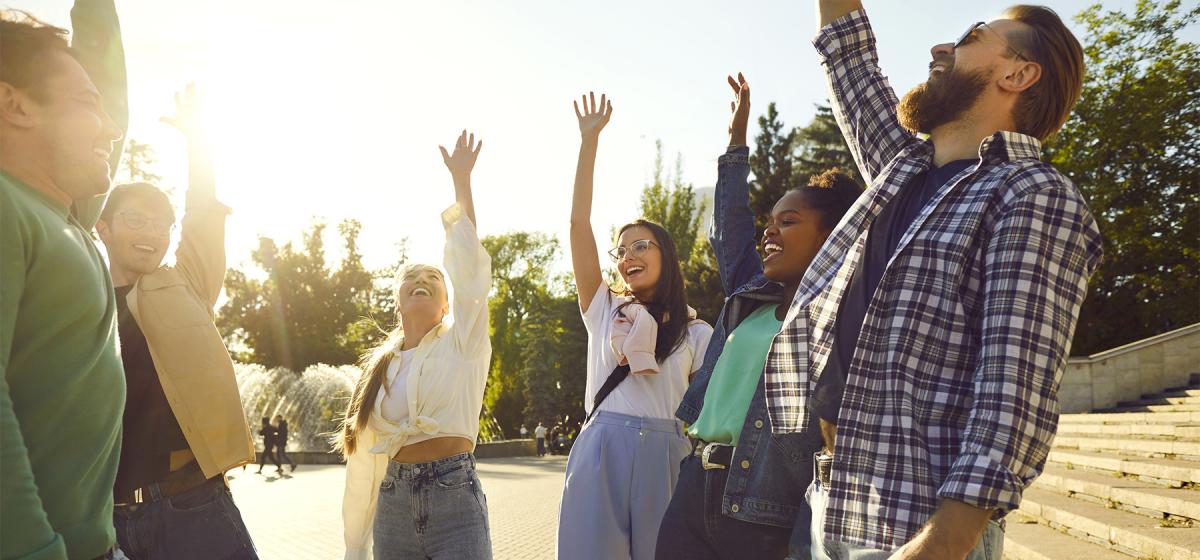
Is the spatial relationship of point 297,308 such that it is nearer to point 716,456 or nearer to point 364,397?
point 364,397

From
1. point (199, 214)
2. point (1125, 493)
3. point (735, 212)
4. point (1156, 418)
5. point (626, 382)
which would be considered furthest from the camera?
point (1156, 418)

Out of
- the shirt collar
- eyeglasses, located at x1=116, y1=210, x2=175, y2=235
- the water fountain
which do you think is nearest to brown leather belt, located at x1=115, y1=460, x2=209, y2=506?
eyeglasses, located at x1=116, y1=210, x2=175, y2=235

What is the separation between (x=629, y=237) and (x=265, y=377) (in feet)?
126

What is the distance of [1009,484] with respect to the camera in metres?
1.57

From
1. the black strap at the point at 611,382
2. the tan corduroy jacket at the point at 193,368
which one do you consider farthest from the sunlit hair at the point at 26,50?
the black strap at the point at 611,382

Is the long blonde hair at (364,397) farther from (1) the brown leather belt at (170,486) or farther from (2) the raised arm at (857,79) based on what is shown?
(2) the raised arm at (857,79)

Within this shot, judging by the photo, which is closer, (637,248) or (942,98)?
(942,98)

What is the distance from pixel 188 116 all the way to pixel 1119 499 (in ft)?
25.9

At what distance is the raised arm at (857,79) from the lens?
2.44 m

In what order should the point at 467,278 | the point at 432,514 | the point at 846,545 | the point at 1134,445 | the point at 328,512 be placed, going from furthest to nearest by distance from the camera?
the point at 328,512, the point at 1134,445, the point at 467,278, the point at 432,514, the point at 846,545

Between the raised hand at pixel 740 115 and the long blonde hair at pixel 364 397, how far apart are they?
2.29 m

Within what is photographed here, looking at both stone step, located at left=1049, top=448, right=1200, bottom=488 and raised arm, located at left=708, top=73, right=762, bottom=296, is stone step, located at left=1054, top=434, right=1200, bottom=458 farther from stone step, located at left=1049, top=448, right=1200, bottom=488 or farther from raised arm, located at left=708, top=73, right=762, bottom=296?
raised arm, located at left=708, top=73, right=762, bottom=296

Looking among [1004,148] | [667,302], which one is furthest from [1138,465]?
[1004,148]

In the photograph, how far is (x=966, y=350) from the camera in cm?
181
